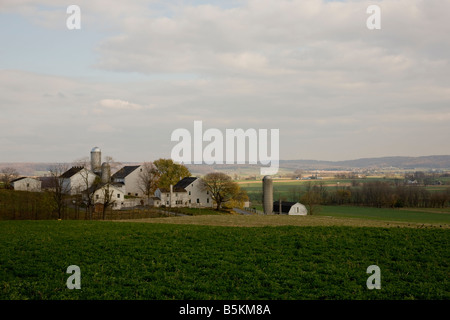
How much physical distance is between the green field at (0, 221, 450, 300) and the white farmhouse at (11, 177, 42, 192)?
65.5 meters

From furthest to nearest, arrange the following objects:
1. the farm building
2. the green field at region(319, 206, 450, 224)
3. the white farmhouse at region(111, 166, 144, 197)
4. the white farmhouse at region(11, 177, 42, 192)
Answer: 1. the white farmhouse at region(111, 166, 144, 197)
2. the white farmhouse at region(11, 177, 42, 192)
3. the farm building
4. the green field at region(319, 206, 450, 224)

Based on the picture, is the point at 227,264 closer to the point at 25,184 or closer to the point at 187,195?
the point at 187,195

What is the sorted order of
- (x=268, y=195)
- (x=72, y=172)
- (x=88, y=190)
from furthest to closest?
(x=72, y=172) → (x=268, y=195) → (x=88, y=190)

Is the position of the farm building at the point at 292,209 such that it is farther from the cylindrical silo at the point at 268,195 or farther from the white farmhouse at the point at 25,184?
the white farmhouse at the point at 25,184

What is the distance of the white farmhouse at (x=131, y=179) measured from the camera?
84125mm

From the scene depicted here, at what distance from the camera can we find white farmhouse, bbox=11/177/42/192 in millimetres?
79125

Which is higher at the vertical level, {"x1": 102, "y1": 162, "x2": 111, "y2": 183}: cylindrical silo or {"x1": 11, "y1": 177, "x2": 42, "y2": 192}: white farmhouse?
{"x1": 102, "y1": 162, "x2": 111, "y2": 183}: cylindrical silo

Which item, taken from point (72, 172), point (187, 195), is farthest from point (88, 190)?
point (187, 195)

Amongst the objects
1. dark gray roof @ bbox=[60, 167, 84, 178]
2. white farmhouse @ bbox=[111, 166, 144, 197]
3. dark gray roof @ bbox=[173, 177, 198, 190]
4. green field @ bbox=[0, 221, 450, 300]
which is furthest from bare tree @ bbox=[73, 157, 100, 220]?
green field @ bbox=[0, 221, 450, 300]

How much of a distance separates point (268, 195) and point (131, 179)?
37.5 meters

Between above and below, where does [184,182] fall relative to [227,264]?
above

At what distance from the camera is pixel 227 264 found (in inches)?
545

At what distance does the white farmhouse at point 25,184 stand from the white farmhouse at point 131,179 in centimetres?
1621

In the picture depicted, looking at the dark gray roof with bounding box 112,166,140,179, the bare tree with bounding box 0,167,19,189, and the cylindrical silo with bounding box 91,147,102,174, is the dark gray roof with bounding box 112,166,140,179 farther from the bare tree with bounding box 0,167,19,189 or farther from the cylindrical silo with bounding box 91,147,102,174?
the bare tree with bounding box 0,167,19,189
